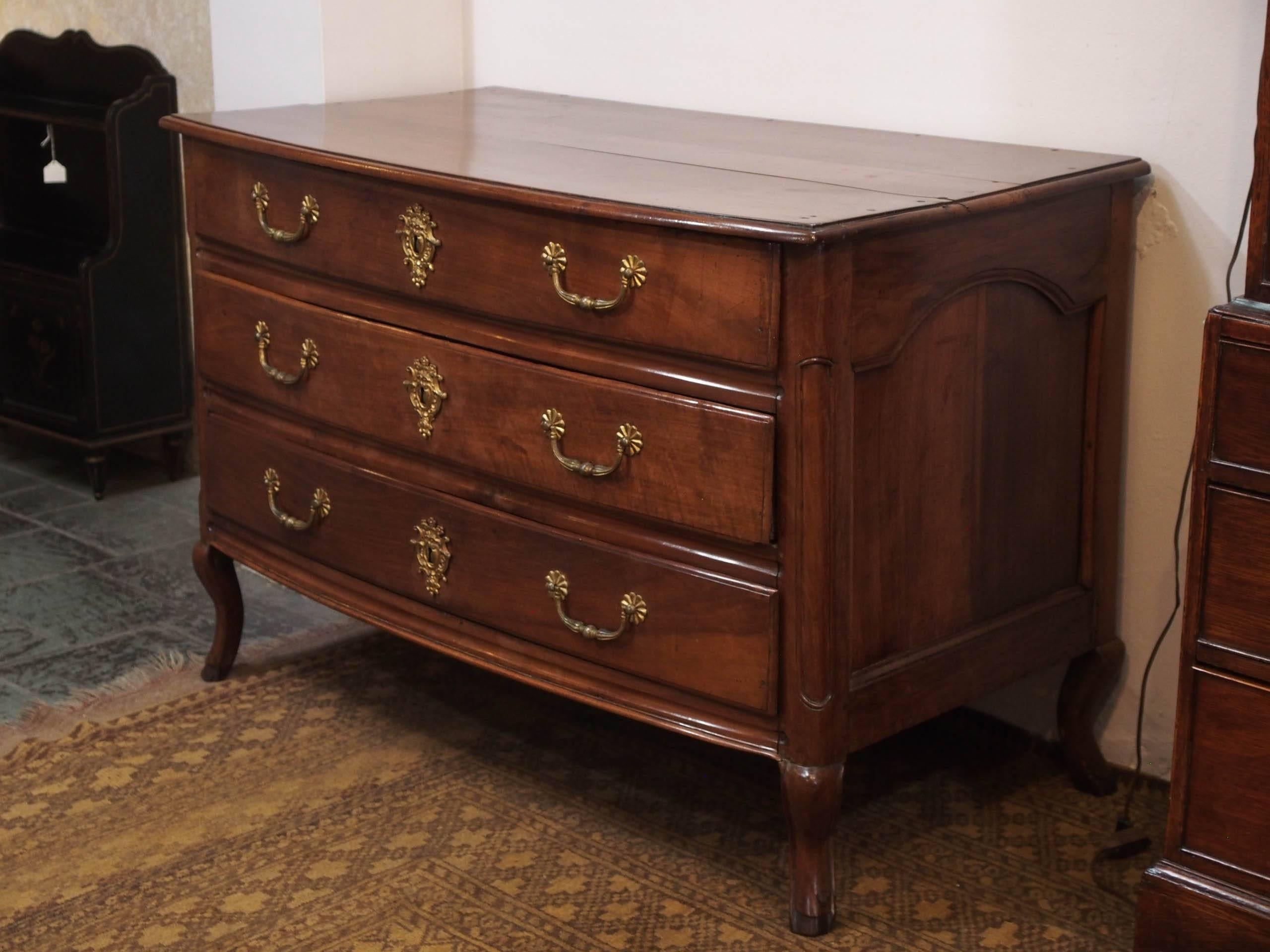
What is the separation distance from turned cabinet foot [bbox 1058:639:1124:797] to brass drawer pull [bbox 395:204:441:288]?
1088 millimetres

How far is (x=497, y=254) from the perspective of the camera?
2.01 m

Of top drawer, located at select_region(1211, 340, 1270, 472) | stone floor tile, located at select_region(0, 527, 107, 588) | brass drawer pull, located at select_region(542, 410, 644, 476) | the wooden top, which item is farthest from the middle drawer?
stone floor tile, located at select_region(0, 527, 107, 588)

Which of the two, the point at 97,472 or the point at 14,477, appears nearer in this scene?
the point at 97,472

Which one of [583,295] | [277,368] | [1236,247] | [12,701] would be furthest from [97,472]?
[1236,247]

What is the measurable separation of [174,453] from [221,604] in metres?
1.24

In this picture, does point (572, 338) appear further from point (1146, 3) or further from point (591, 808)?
point (1146, 3)

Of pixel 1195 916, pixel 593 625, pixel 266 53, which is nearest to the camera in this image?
pixel 1195 916

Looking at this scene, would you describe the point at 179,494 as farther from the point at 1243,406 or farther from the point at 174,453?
the point at 1243,406

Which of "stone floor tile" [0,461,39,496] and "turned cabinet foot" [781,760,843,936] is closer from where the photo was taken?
"turned cabinet foot" [781,760,843,936]

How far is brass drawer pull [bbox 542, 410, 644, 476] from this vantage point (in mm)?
1917

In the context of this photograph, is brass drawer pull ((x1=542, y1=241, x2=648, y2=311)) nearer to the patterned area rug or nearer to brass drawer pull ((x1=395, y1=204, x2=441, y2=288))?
brass drawer pull ((x1=395, y1=204, x2=441, y2=288))

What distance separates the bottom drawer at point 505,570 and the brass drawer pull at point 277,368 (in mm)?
113

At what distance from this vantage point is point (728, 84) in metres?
2.63

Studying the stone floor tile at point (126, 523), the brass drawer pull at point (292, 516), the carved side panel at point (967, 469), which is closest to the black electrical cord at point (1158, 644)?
the carved side panel at point (967, 469)
